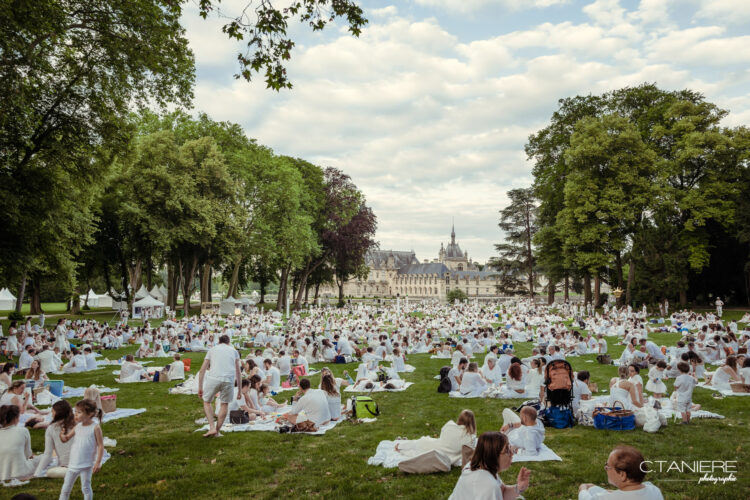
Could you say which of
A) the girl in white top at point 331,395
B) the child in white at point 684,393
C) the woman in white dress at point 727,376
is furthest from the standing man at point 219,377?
the woman in white dress at point 727,376

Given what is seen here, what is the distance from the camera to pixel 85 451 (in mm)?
4797

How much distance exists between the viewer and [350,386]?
12.7m

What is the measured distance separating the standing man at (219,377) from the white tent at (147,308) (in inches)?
1053

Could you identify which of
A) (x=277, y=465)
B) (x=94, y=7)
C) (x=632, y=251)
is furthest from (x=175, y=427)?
(x=632, y=251)

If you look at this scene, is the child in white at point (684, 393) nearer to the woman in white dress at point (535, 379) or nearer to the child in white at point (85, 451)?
the woman in white dress at point (535, 379)

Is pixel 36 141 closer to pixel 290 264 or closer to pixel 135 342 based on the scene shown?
pixel 135 342

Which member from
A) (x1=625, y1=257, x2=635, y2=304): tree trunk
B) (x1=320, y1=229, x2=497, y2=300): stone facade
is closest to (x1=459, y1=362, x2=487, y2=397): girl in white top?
(x1=625, y1=257, x2=635, y2=304): tree trunk

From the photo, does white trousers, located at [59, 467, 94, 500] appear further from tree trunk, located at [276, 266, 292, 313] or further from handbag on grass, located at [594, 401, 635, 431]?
tree trunk, located at [276, 266, 292, 313]

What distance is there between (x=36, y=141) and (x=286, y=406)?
11.3m

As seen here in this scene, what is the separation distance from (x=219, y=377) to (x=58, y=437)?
7.43 feet

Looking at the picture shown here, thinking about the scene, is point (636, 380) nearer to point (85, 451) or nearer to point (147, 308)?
point (85, 451)

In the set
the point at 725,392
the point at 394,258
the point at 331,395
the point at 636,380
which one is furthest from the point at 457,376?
the point at 394,258

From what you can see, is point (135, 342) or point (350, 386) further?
point (135, 342)

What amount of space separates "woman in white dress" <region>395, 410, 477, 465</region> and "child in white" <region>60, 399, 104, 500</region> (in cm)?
388
